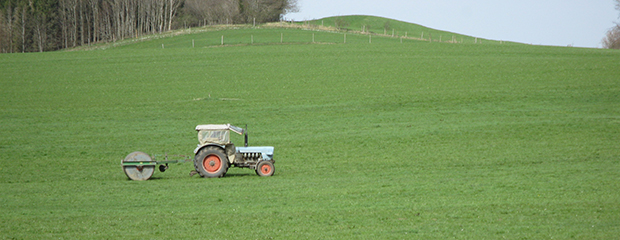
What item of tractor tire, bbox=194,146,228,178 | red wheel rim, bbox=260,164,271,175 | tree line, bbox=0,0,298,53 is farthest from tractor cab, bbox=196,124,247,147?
tree line, bbox=0,0,298,53

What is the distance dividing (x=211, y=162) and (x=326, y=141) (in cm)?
691

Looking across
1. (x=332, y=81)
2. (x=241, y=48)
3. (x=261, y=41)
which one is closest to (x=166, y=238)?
(x=332, y=81)

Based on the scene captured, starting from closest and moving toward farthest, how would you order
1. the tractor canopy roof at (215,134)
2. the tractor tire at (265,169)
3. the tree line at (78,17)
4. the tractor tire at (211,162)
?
the tractor tire at (211,162)
the tractor canopy roof at (215,134)
the tractor tire at (265,169)
the tree line at (78,17)

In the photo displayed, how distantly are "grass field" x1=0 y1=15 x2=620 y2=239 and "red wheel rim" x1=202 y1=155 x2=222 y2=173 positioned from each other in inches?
17.2

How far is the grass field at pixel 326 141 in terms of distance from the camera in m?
10.1

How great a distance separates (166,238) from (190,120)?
16311mm

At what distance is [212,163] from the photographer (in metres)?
15.0

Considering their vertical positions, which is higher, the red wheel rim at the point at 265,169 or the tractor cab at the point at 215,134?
the tractor cab at the point at 215,134

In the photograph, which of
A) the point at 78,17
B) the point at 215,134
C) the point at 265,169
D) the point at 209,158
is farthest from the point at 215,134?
the point at 78,17

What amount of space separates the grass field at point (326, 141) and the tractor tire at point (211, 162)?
319 millimetres

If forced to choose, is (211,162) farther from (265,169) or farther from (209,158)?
(265,169)

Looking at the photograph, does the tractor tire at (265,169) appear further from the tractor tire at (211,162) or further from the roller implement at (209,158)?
the tractor tire at (211,162)

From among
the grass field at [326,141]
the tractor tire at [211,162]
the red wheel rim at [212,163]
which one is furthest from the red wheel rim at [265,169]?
the red wheel rim at [212,163]

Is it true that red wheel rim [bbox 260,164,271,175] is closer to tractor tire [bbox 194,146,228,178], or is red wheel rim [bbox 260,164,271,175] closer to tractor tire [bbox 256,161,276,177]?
tractor tire [bbox 256,161,276,177]
